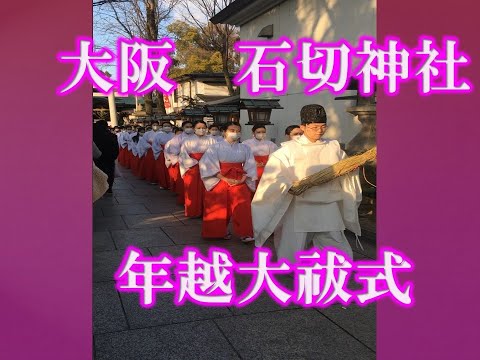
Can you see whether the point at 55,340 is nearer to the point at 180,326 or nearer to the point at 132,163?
the point at 180,326

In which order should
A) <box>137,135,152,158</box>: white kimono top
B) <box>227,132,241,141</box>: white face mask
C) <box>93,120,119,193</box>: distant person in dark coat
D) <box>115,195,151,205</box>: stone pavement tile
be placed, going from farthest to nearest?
1. <box>137,135,152,158</box>: white kimono top
2. <box>115,195,151,205</box>: stone pavement tile
3. <box>93,120,119,193</box>: distant person in dark coat
4. <box>227,132,241,141</box>: white face mask

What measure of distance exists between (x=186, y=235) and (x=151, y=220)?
4.73 feet

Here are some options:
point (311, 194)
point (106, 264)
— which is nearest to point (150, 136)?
point (106, 264)

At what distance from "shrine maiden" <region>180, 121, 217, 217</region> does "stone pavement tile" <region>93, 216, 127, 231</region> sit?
1171 mm

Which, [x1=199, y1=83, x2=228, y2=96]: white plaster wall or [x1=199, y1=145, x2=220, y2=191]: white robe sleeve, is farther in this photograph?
[x1=199, y1=83, x2=228, y2=96]: white plaster wall

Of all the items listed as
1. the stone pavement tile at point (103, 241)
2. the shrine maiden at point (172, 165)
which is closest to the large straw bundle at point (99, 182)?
the stone pavement tile at point (103, 241)

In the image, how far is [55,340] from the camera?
7.92 feet

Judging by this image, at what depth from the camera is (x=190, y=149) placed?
30.4 feet

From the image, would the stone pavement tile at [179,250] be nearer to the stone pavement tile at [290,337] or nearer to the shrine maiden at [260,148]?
the stone pavement tile at [290,337]

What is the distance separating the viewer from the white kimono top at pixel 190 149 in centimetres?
914

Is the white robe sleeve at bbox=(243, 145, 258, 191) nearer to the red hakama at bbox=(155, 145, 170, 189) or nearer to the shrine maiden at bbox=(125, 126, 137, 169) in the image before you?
the red hakama at bbox=(155, 145, 170, 189)

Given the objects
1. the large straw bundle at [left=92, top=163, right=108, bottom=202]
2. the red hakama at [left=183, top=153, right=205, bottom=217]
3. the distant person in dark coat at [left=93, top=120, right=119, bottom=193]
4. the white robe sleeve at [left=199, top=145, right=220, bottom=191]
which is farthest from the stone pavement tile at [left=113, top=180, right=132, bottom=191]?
the large straw bundle at [left=92, top=163, right=108, bottom=202]

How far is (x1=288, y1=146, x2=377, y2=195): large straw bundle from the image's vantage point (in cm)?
437

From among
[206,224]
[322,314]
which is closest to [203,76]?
[206,224]
